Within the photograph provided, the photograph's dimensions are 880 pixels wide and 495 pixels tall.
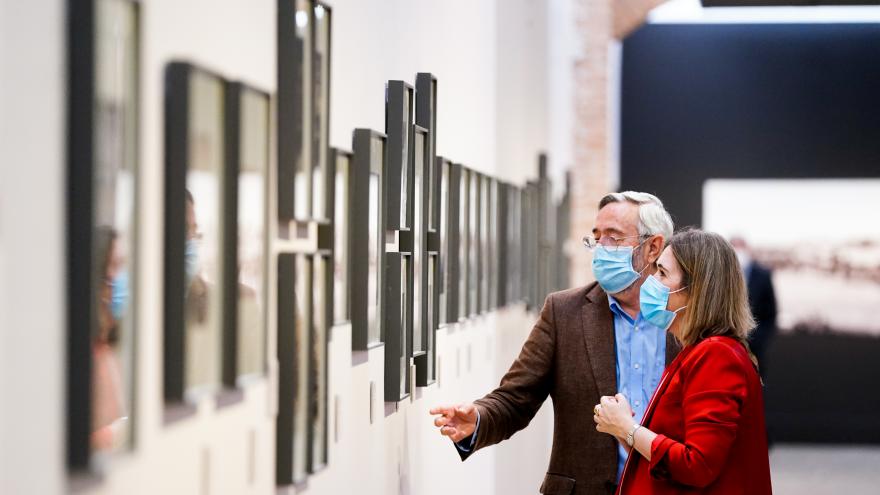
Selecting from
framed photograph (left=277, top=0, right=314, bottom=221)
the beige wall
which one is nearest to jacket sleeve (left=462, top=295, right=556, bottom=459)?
framed photograph (left=277, top=0, right=314, bottom=221)

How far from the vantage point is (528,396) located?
4.56m

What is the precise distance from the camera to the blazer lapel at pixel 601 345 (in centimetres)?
445

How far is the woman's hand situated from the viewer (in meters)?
3.72

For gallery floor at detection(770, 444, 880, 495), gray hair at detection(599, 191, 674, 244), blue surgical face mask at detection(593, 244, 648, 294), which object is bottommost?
gallery floor at detection(770, 444, 880, 495)

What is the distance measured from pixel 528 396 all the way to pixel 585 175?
10198mm

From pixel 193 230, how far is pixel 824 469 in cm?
1311

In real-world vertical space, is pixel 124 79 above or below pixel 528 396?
above

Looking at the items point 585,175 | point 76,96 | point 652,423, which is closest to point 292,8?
point 76,96

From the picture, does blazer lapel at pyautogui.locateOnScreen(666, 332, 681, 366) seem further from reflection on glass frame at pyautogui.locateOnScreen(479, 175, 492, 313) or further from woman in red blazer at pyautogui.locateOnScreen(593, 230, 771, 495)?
reflection on glass frame at pyautogui.locateOnScreen(479, 175, 492, 313)

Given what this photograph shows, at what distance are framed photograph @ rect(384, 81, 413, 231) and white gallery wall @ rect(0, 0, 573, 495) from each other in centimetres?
5

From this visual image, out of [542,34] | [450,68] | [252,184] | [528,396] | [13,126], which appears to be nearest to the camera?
[13,126]

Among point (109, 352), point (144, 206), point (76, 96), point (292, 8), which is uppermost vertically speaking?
point (292, 8)

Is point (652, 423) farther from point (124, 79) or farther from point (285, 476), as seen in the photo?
point (124, 79)

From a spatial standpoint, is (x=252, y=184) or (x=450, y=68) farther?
(x=450, y=68)
